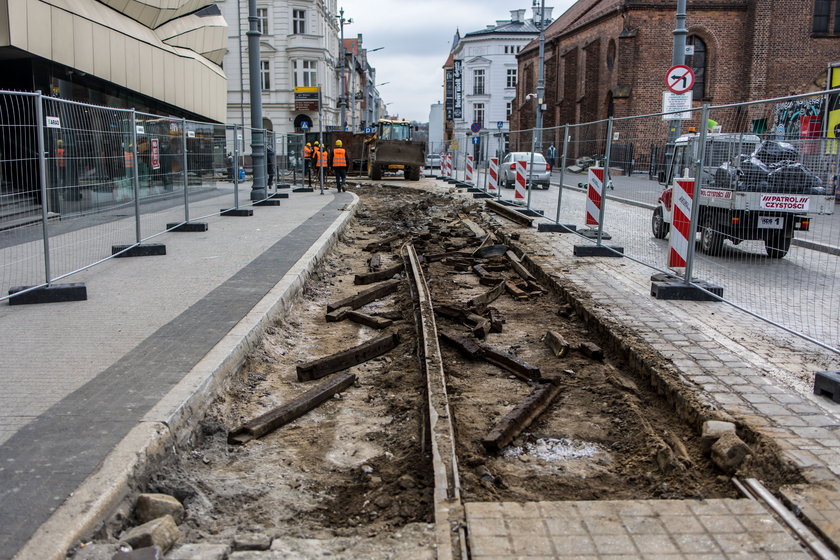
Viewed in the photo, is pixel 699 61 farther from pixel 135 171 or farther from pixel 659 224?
pixel 135 171

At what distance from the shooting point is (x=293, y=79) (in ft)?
205

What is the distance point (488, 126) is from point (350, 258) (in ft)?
278

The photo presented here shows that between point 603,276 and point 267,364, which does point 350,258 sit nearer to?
point 603,276

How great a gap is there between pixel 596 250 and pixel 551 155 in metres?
5.57

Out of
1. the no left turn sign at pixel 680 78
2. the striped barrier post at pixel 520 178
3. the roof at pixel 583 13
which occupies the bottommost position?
the striped barrier post at pixel 520 178

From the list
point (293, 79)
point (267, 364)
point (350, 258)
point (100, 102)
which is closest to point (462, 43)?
point (293, 79)

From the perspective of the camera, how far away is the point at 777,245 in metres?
7.74

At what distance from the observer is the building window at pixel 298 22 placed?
205ft

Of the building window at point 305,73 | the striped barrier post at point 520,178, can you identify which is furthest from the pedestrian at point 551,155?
the building window at point 305,73

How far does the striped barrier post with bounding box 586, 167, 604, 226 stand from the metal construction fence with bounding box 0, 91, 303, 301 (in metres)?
6.79

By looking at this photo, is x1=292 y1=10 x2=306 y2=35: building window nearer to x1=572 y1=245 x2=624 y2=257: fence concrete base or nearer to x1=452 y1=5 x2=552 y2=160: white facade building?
x1=452 y1=5 x2=552 y2=160: white facade building

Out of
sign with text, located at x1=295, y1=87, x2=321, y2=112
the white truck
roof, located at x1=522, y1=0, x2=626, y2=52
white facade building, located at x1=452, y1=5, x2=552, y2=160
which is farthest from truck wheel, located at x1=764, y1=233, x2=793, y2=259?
white facade building, located at x1=452, y1=5, x2=552, y2=160

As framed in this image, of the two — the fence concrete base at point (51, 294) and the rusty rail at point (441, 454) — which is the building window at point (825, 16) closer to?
the rusty rail at point (441, 454)

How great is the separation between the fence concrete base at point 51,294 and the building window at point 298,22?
58.6m
